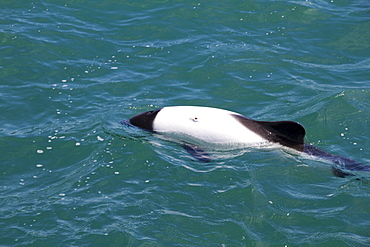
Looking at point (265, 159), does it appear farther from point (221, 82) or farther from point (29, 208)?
point (29, 208)

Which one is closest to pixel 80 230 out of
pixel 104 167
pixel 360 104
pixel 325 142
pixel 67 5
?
pixel 104 167

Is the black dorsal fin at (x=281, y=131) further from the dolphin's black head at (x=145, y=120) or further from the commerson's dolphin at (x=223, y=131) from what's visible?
the dolphin's black head at (x=145, y=120)

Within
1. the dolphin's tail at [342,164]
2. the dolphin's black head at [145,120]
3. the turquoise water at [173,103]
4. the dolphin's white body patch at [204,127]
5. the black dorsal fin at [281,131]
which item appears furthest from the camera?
the dolphin's black head at [145,120]

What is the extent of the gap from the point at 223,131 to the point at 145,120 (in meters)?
1.95

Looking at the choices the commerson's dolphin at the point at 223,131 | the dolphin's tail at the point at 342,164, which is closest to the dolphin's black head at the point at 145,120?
the commerson's dolphin at the point at 223,131

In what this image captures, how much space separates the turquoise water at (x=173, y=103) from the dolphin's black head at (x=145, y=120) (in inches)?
14.2

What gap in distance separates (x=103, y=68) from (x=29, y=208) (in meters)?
5.87

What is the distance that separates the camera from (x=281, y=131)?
10.3 meters

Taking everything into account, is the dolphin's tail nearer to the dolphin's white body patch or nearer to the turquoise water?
the turquoise water

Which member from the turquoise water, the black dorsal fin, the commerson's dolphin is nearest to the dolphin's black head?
the commerson's dolphin

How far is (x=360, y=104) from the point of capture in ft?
40.3

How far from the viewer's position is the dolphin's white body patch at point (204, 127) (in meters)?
10.5

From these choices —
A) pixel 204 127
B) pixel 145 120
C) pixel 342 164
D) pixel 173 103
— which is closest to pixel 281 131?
pixel 342 164

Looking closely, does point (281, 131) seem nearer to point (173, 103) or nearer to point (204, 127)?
point (204, 127)
